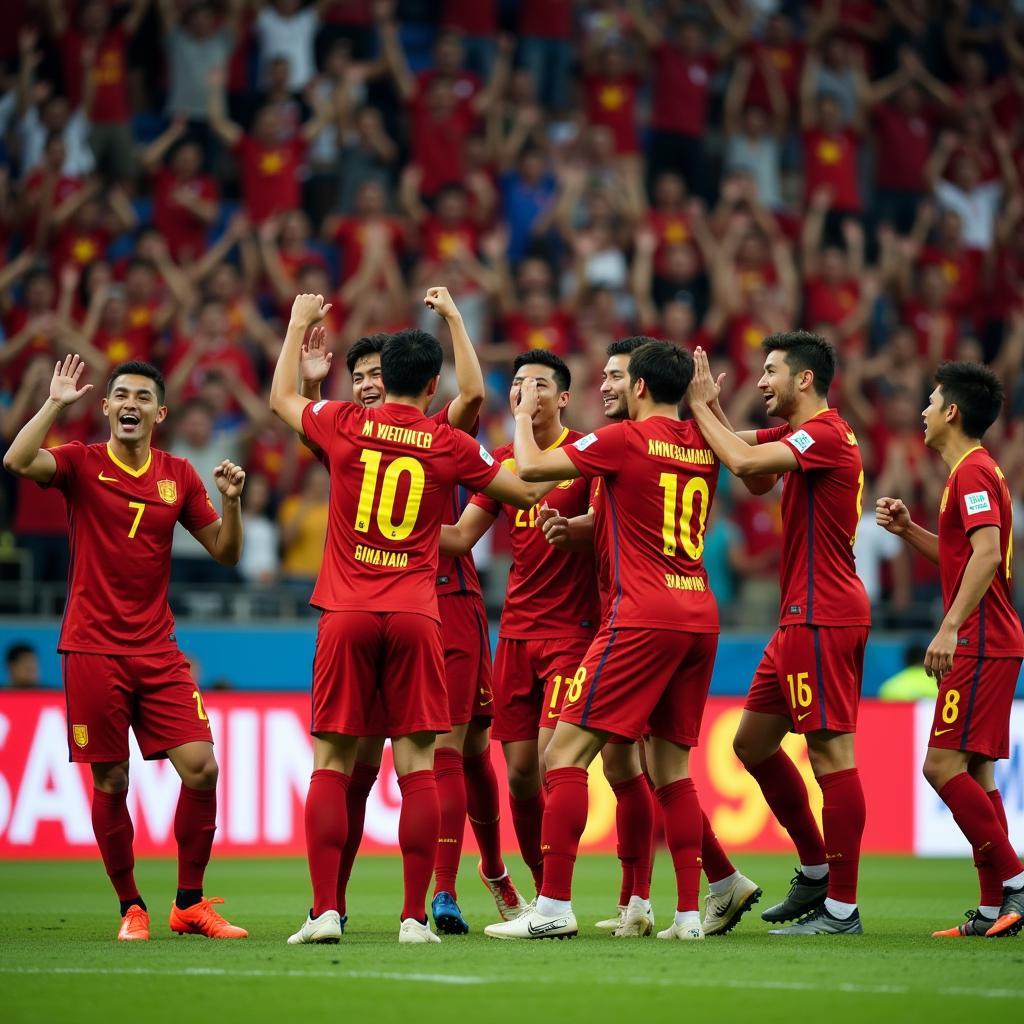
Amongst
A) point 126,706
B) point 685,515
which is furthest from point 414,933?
point 685,515

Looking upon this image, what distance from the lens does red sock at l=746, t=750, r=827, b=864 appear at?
8789 millimetres

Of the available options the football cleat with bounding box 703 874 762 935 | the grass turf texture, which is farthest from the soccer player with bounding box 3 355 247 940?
the football cleat with bounding box 703 874 762 935

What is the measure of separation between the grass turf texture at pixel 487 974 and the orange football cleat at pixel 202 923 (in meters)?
0.11

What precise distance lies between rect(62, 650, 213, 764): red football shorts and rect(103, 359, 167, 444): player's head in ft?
3.66

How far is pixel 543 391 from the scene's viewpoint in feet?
29.8

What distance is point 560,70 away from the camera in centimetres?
2034

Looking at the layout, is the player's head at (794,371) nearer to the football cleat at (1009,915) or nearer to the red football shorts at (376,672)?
the red football shorts at (376,672)

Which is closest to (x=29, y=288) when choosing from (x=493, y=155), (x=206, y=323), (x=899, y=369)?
(x=206, y=323)

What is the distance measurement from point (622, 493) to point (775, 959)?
2.19 m

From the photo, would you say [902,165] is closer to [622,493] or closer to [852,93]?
[852,93]

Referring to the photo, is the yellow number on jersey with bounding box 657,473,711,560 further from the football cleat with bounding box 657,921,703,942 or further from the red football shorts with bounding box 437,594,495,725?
the football cleat with bounding box 657,921,703,942

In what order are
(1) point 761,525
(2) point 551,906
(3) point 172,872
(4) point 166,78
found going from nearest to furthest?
(2) point 551,906 < (3) point 172,872 < (1) point 761,525 < (4) point 166,78

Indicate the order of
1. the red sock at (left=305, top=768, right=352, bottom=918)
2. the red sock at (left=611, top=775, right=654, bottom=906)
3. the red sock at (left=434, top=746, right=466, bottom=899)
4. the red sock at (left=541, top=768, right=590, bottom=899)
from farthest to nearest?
the red sock at (left=434, top=746, right=466, bottom=899), the red sock at (left=611, top=775, right=654, bottom=906), the red sock at (left=541, top=768, right=590, bottom=899), the red sock at (left=305, top=768, right=352, bottom=918)

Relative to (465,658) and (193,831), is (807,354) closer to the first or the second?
(465,658)
